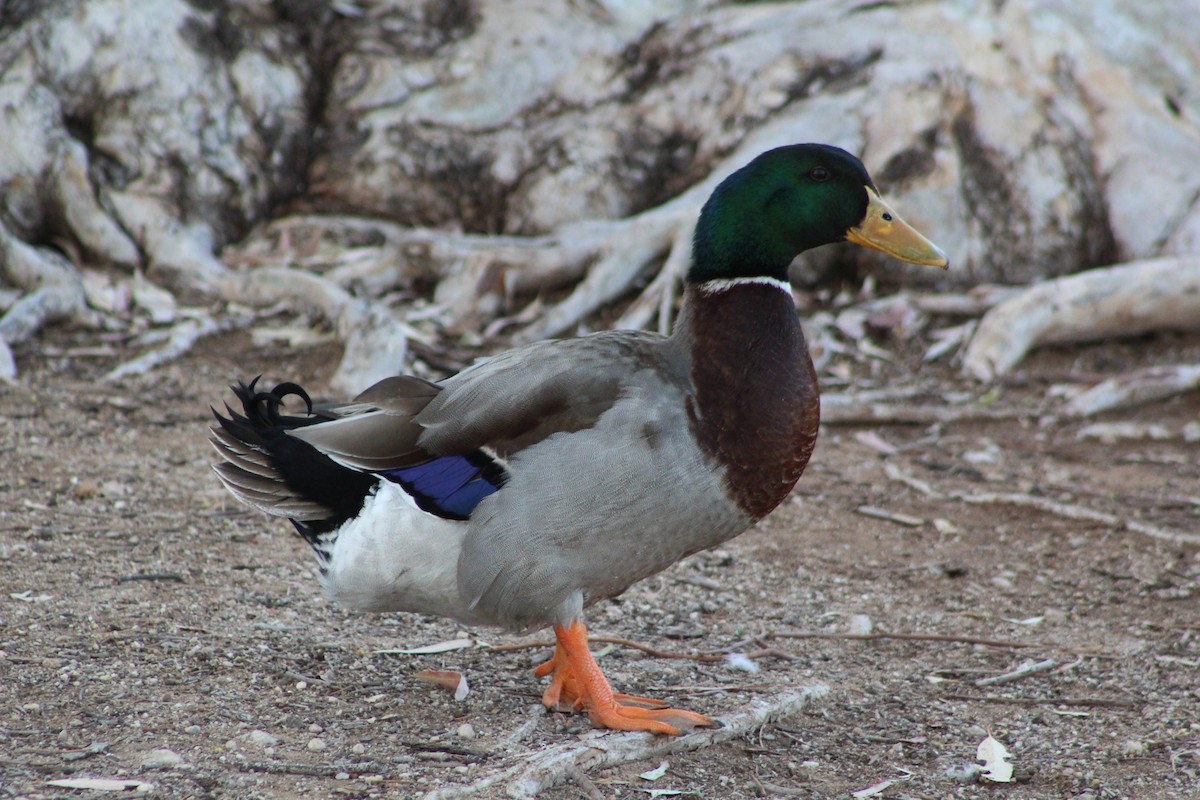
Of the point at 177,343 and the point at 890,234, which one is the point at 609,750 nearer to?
the point at 890,234

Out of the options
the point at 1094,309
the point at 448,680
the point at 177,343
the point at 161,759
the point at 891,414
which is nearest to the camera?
the point at 161,759

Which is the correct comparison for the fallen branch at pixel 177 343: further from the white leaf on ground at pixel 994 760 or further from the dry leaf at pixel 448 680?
A: the white leaf on ground at pixel 994 760

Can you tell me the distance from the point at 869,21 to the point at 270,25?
3517mm

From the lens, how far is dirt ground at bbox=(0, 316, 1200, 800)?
2875 mm

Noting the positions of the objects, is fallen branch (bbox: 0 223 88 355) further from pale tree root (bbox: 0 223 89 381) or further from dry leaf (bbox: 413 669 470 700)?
dry leaf (bbox: 413 669 470 700)

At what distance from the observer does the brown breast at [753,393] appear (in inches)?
117

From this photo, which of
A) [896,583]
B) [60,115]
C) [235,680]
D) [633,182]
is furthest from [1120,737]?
[60,115]

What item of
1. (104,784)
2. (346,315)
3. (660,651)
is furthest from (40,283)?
(104,784)

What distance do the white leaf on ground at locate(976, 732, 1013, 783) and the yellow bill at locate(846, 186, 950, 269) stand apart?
1.20m

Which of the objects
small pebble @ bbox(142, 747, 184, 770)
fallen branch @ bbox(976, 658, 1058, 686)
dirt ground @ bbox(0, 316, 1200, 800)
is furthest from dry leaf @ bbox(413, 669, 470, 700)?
fallen branch @ bbox(976, 658, 1058, 686)

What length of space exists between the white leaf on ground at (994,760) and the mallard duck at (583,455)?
0.72 m

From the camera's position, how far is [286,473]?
3.26 m

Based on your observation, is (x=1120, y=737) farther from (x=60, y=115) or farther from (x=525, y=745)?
(x=60, y=115)

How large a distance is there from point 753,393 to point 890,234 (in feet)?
2.16
